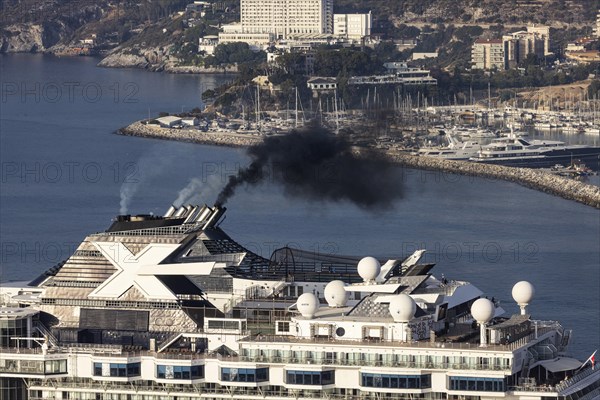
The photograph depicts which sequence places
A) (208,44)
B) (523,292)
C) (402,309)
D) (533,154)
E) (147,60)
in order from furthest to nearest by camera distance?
1. (147,60)
2. (208,44)
3. (533,154)
4. (523,292)
5. (402,309)

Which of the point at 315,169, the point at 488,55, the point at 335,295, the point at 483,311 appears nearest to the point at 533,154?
the point at 315,169

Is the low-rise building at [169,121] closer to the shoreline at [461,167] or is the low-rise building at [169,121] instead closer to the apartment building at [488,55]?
the shoreline at [461,167]

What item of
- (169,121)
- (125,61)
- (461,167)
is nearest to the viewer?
(461,167)

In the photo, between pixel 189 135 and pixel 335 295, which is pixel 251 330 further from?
pixel 189 135

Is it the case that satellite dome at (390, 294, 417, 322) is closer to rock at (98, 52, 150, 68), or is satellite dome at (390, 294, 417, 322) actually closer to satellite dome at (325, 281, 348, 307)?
satellite dome at (325, 281, 348, 307)

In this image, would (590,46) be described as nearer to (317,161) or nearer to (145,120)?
(145,120)

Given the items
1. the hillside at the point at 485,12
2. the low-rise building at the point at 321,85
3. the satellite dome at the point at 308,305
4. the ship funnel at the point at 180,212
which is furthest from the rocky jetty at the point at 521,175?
the hillside at the point at 485,12
